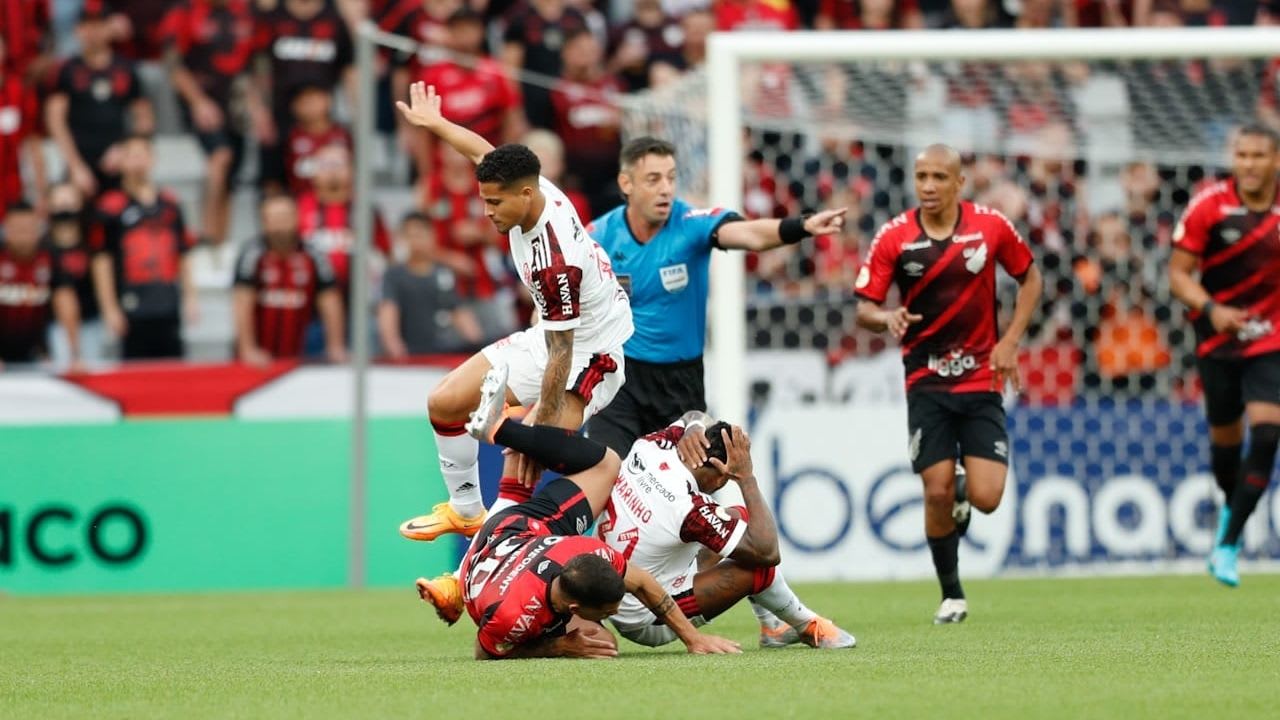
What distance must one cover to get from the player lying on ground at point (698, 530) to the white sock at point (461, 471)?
96 cm

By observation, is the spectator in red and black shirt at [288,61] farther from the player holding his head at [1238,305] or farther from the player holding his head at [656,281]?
the player holding his head at [1238,305]

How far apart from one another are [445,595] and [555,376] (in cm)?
105

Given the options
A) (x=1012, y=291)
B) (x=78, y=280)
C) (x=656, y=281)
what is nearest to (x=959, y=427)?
(x=656, y=281)

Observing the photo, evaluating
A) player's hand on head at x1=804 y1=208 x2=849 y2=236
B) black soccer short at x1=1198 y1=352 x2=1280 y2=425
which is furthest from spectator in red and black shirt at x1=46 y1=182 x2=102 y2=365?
player's hand on head at x1=804 y1=208 x2=849 y2=236

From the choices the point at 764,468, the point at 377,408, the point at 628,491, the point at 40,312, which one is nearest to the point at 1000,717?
the point at 628,491

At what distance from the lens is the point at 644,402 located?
9773mm

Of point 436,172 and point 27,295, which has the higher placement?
point 436,172

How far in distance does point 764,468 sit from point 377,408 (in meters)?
2.90

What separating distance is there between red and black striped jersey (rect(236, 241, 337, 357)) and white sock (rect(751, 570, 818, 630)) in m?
8.64

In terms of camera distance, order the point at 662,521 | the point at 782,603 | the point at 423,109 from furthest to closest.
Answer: the point at 423,109 < the point at 782,603 < the point at 662,521

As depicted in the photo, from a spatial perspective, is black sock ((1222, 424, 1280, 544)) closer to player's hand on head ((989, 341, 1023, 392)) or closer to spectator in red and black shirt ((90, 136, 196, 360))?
player's hand on head ((989, 341, 1023, 392))

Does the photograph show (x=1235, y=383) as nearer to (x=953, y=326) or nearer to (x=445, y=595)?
(x=953, y=326)

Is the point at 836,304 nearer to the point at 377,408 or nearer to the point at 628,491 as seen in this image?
the point at 377,408

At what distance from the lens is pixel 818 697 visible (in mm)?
5875
